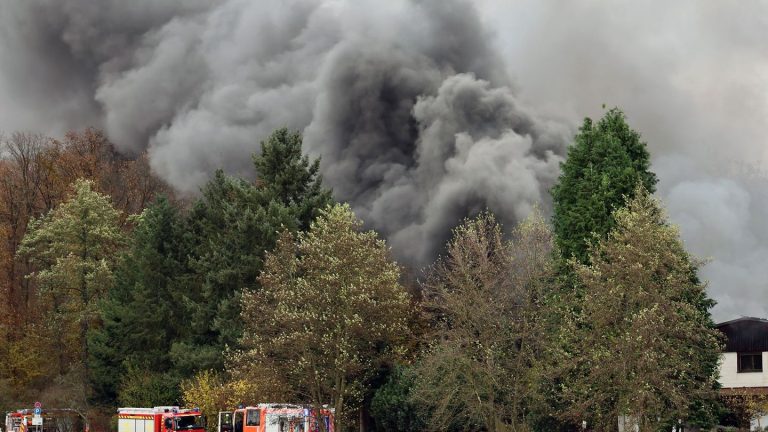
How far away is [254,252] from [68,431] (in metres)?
23.4

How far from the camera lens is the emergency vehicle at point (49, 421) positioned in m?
69.9

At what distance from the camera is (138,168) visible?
92750 mm

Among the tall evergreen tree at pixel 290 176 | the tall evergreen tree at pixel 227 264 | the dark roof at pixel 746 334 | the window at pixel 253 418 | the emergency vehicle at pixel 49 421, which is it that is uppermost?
the tall evergreen tree at pixel 290 176

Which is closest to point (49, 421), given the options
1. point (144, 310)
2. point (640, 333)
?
point (144, 310)

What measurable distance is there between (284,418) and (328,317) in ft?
22.8

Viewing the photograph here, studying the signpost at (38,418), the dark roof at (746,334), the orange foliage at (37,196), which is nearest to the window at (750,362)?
the dark roof at (746,334)

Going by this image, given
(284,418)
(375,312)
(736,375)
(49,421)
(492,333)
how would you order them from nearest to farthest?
(492,333)
(375,312)
(284,418)
(736,375)
(49,421)

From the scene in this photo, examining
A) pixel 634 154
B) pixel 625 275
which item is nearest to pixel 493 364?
A: pixel 625 275

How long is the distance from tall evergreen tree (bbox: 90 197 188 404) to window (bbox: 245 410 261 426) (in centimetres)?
1374

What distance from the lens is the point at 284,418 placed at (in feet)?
177

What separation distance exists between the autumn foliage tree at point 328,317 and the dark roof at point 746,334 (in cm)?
1959

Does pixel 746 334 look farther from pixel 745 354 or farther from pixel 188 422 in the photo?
pixel 188 422

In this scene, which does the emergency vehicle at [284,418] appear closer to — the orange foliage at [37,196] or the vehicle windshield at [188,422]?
the vehicle windshield at [188,422]

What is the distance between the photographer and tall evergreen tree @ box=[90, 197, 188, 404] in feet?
227
